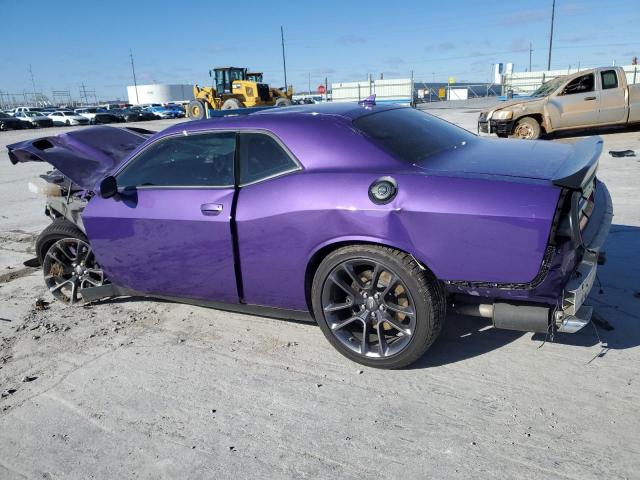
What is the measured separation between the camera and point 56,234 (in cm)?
446

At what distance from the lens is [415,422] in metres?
2.63

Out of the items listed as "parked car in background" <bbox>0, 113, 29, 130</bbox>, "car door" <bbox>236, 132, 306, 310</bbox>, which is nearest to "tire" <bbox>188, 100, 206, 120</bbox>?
"parked car in background" <bbox>0, 113, 29, 130</bbox>

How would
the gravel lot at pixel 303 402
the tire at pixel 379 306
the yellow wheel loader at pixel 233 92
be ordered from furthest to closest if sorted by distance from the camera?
the yellow wheel loader at pixel 233 92, the tire at pixel 379 306, the gravel lot at pixel 303 402

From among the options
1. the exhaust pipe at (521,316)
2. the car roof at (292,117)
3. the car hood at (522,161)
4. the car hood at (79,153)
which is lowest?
the exhaust pipe at (521,316)

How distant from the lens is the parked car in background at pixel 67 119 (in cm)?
4162

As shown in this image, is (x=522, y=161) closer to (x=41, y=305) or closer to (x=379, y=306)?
(x=379, y=306)

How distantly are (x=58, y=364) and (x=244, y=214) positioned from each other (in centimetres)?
169

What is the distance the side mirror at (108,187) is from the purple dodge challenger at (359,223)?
0.05 feet

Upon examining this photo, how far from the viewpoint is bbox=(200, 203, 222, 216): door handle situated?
3330mm

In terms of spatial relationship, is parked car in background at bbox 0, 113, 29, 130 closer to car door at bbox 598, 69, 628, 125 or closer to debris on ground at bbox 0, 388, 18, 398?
car door at bbox 598, 69, 628, 125

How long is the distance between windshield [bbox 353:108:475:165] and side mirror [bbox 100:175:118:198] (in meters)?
1.85

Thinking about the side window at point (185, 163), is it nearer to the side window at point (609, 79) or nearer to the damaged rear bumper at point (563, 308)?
the damaged rear bumper at point (563, 308)

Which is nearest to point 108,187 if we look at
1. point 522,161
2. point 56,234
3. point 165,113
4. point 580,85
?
point 56,234

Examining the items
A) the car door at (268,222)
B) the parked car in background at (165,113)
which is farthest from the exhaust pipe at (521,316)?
the parked car in background at (165,113)
